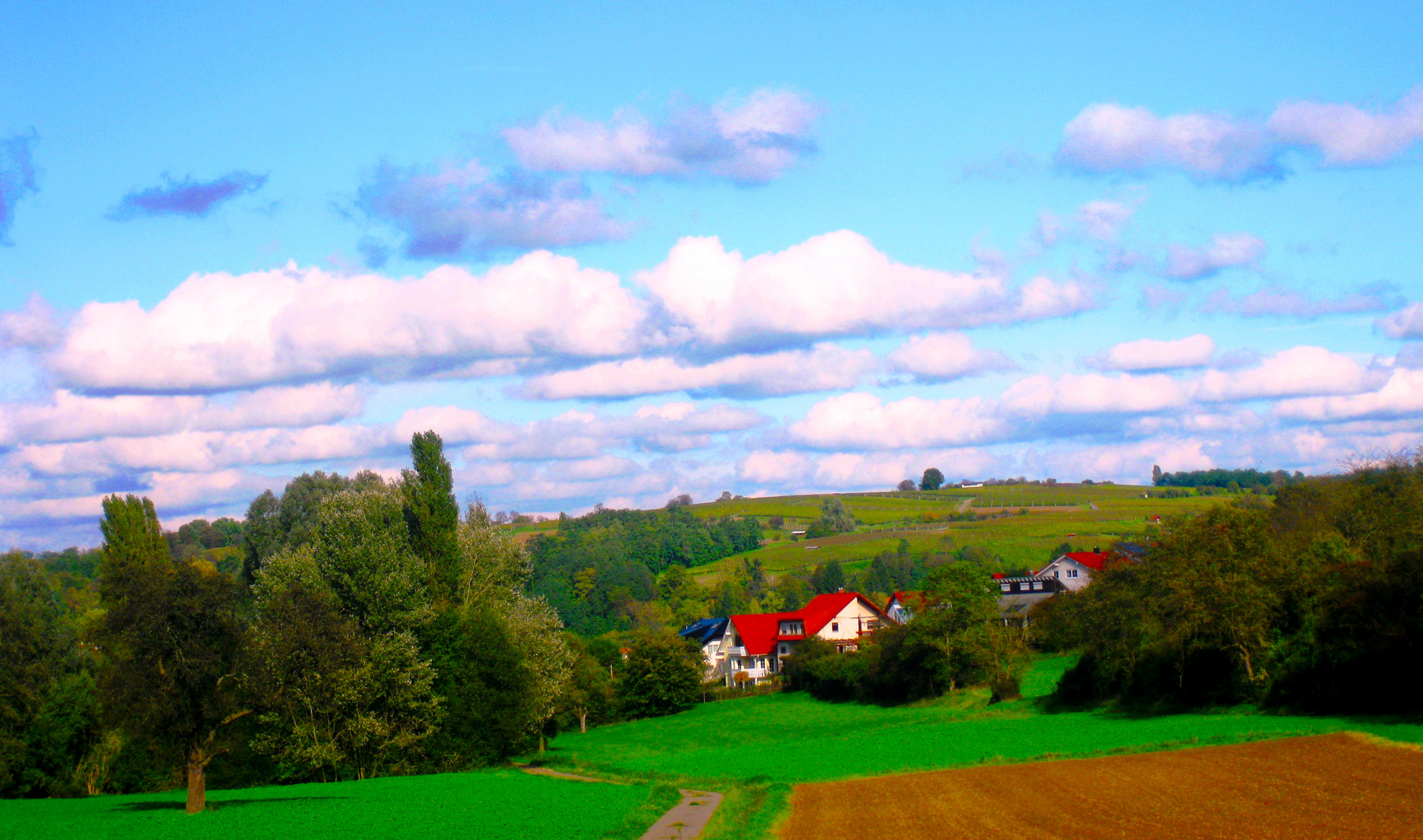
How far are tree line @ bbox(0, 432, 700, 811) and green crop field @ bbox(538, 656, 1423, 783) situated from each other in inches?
321

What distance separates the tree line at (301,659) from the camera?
35.5 meters

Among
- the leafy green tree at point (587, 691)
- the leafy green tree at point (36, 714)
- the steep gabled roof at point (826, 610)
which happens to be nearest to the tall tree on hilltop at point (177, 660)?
the leafy green tree at point (36, 714)

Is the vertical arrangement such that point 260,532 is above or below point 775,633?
above

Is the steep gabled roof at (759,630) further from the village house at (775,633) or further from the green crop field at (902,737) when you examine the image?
the green crop field at (902,737)

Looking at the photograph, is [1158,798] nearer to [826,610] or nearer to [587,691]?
[587,691]

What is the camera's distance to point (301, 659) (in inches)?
1564

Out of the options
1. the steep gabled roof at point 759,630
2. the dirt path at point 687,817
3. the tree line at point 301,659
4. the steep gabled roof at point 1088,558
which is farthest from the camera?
the steep gabled roof at point 1088,558

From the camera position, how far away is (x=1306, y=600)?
4706 cm

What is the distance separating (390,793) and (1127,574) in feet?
157

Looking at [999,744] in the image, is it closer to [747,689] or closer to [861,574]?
[747,689]

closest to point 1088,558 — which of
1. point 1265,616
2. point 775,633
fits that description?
point 775,633

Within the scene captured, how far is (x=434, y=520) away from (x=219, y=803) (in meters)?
20.6

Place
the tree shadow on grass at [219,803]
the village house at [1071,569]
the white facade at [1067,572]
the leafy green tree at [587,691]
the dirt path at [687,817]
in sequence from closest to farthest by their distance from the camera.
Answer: the dirt path at [687,817] < the tree shadow on grass at [219,803] < the leafy green tree at [587,691] < the village house at [1071,569] < the white facade at [1067,572]

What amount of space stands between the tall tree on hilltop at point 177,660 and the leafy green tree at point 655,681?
58618mm
